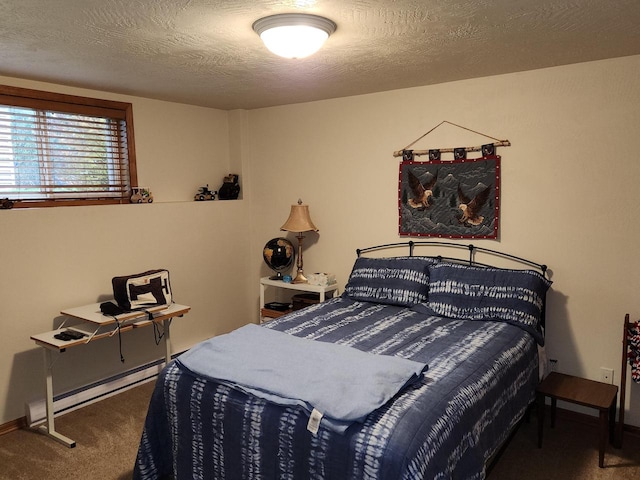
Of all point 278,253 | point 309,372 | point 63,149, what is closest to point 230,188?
point 278,253

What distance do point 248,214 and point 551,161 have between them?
2.75 meters

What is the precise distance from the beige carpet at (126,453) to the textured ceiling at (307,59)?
2.26m

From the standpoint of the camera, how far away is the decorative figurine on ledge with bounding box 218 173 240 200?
183 inches

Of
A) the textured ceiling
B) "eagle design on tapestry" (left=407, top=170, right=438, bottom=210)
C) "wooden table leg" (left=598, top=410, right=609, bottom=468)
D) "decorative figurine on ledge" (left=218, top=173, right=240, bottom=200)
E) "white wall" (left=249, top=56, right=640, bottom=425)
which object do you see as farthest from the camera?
"decorative figurine on ledge" (left=218, top=173, right=240, bottom=200)

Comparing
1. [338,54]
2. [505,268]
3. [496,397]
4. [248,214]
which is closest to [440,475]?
[496,397]

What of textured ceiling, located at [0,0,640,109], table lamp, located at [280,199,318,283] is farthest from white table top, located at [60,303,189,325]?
textured ceiling, located at [0,0,640,109]

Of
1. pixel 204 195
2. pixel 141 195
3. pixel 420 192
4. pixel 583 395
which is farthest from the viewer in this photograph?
pixel 204 195

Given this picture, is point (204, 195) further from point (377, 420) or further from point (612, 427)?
point (612, 427)

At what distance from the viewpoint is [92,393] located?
11.6 ft

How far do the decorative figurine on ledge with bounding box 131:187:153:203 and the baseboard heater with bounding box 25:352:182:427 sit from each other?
1.33m

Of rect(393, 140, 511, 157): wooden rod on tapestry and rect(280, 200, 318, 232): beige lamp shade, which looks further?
rect(280, 200, 318, 232): beige lamp shade

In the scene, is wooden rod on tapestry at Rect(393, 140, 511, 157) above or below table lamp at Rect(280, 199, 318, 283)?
above

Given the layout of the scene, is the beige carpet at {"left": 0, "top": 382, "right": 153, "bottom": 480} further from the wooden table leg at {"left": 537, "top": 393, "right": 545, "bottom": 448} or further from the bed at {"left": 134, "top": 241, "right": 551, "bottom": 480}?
the wooden table leg at {"left": 537, "top": 393, "right": 545, "bottom": 448}

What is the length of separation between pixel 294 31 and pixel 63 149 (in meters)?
2.23
